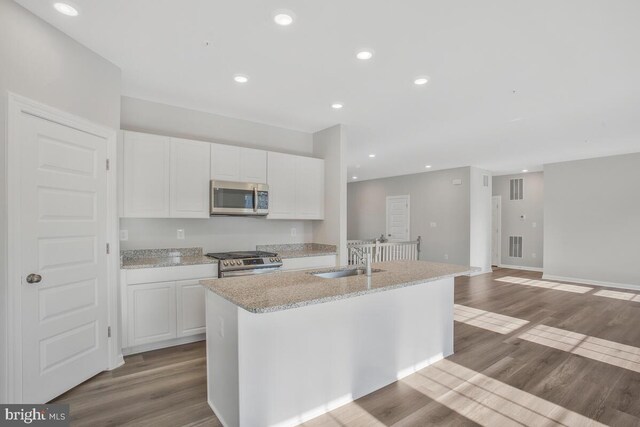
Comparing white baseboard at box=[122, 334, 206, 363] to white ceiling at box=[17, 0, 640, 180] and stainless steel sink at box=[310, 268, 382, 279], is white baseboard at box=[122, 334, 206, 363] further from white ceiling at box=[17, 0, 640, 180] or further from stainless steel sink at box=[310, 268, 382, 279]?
white ceiling at box=[17, 0, 640, 180]

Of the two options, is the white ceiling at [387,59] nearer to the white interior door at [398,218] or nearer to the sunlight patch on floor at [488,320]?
the sunlight patch on floor at [488,320]

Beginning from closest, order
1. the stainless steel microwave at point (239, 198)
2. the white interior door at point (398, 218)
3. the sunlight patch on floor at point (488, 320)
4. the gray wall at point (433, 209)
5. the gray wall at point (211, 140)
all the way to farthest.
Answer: the gray wall at point (211, 140), the stainless steel microwave at point (239, 198), the sunlight patch on floor at point (488, 320), the gray wall at point (433, 209), the white interior door at point (398, 218)

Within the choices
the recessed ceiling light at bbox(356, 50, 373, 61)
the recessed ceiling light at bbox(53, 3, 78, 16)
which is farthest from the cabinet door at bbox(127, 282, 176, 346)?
the recessed ceiling light at bbox(356, 50, 373, 61)

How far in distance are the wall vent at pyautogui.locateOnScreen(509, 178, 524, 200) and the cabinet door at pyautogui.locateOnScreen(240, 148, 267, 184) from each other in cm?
757

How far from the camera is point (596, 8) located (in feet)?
6.79

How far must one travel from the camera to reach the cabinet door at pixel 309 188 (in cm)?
461

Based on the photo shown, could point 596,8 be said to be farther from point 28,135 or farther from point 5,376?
point 5,376

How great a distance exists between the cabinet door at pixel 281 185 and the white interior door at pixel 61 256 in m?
1.94

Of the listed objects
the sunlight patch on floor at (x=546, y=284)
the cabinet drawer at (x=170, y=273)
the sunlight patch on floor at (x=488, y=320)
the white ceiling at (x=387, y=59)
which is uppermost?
the white ceiling at (x=387, y=59)

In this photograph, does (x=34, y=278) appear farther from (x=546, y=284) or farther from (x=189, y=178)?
(x=546, y=284)

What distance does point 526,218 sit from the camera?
28.6 ft

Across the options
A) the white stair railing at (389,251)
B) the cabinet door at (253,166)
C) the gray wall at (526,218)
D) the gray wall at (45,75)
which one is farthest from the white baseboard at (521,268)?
the gray wall at (45,75)

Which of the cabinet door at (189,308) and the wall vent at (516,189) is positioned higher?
the wall vent at (516,189)

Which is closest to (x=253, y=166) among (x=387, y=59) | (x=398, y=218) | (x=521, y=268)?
(x=387, y=59)
